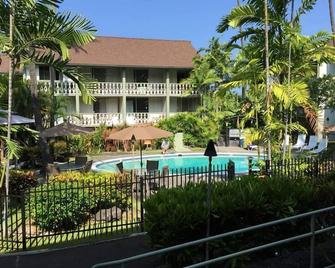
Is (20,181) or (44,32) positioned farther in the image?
(20,181)

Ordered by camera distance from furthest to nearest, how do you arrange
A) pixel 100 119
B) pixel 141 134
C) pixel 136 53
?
pixel 136 53, pixel 100 119, pixel 141 134

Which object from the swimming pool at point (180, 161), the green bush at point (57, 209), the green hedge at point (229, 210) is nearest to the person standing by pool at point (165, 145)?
the swimming pool at point (180, 161)

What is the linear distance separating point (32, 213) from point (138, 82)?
102 feet

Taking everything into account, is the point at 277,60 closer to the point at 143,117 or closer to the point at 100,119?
the point at 100,119

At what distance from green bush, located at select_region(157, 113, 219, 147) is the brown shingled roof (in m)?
7.03

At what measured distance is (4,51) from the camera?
376 inches

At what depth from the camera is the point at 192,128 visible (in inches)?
1324

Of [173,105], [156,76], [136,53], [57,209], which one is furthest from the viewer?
[173,105]

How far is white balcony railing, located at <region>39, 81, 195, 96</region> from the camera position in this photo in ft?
117

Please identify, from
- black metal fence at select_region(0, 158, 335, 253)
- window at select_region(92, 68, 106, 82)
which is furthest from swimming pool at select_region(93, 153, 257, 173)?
window at select_region(92, 68, 106, 82)

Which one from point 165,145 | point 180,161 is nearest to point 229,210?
point 180,161

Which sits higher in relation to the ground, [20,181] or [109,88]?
[109,88]

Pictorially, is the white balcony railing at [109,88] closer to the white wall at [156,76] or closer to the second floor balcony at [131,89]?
the second floor balcony at [131,89]

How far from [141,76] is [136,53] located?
→ 2.07 m
